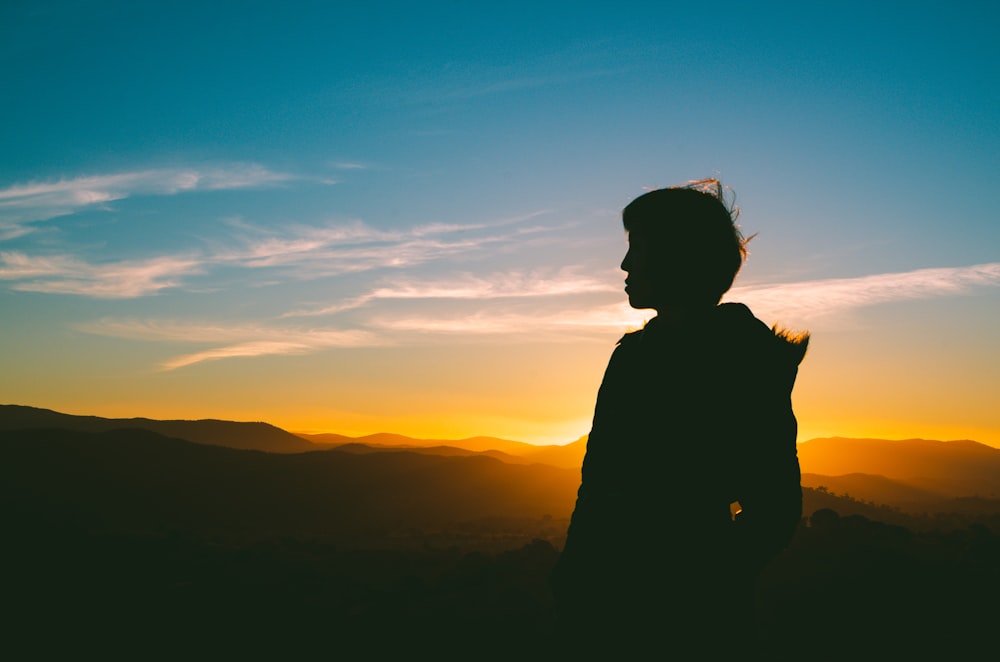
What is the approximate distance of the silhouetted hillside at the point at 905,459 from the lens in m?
83.9

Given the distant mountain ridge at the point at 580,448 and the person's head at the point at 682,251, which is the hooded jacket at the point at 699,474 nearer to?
the person's head at the point at 682,251

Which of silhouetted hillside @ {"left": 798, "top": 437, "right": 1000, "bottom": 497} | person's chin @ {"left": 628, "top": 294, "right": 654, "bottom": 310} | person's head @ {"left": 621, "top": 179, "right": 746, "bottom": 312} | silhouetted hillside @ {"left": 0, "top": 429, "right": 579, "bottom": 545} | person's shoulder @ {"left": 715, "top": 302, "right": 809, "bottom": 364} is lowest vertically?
silhouetted hillside @ {"left": 798, "top": 437, "right": 1000, "bottom": 497}

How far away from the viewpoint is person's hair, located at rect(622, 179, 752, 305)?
5.68 ft

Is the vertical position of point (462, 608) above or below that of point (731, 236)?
below

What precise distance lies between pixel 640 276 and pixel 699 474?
54 centimetres

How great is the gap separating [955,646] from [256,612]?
30.1 feet

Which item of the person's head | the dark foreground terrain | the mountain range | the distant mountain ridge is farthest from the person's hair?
the distant mountain ridge

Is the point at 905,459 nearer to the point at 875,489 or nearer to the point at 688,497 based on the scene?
the point at 875,489

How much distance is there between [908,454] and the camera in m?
101

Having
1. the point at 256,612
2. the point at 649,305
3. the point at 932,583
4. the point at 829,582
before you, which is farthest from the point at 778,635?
the point at 649,305

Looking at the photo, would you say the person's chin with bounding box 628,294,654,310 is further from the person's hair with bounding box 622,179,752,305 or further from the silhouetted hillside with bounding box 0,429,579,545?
the silhouetted hillside with bounding box 0,429,579,545

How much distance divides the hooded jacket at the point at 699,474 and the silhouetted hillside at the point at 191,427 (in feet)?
280

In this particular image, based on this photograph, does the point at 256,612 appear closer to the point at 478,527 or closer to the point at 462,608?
the point at 462,608

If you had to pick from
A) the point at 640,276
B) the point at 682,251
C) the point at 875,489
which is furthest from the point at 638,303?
the point at 875,489
